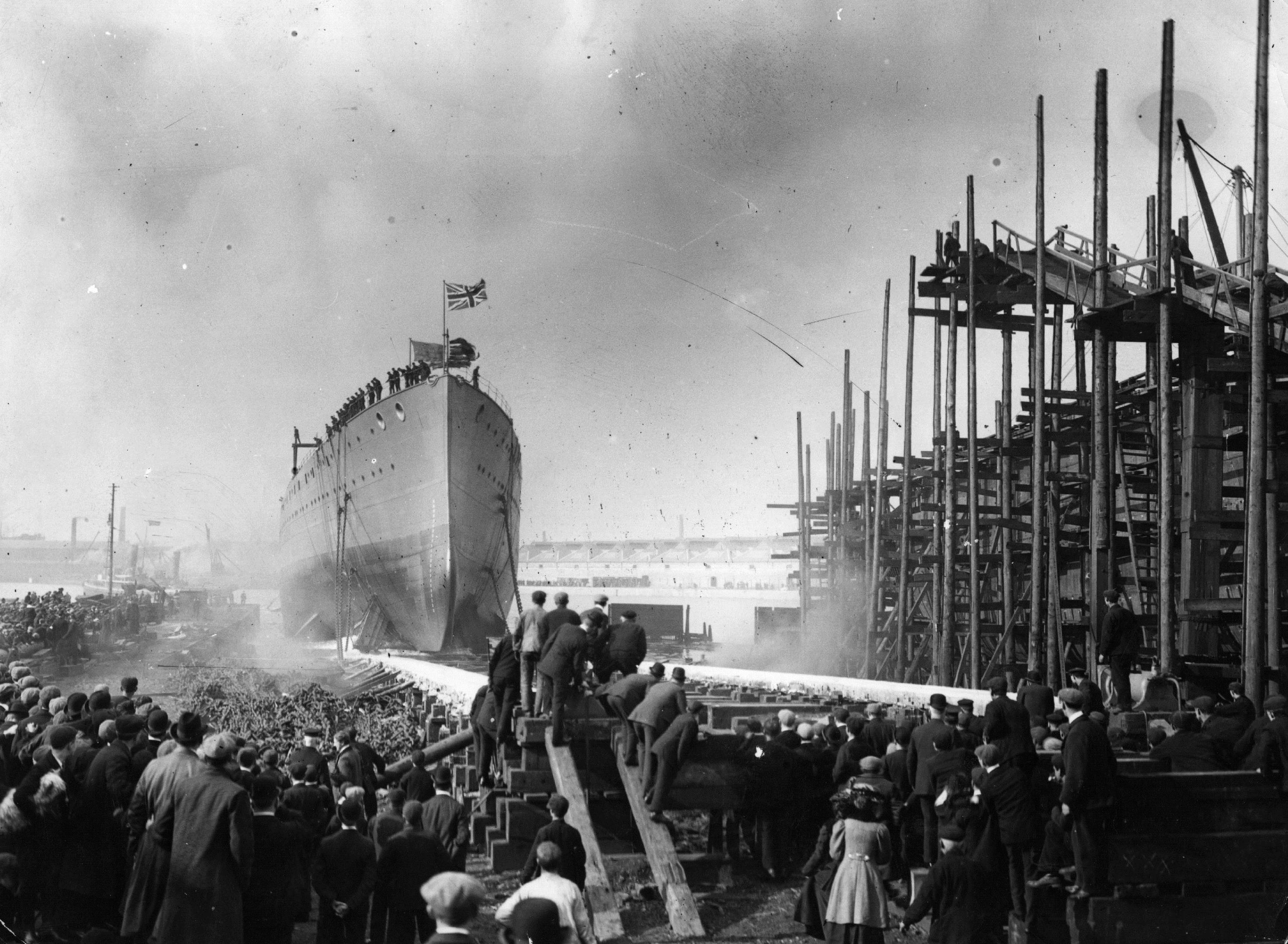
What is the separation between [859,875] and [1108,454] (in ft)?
39.9

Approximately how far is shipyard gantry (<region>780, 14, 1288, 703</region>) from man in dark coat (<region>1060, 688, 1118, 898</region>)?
6.89 meters

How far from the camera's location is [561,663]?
31.0ft

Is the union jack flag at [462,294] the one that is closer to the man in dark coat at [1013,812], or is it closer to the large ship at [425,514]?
the large ship at [425,514]

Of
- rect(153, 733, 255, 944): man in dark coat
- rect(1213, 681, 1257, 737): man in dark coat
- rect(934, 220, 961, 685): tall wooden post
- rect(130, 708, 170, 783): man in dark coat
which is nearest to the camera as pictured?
rect(153, 733, 255, 944): man in dark coat

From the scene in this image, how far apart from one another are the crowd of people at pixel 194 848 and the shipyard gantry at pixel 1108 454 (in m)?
10.6

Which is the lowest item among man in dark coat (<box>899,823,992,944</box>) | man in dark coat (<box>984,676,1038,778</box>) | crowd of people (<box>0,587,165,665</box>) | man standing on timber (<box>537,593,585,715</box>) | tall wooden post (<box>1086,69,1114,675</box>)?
crowd of people (<box>0,587,165,665</box>)

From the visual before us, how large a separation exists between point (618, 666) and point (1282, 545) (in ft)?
48.2

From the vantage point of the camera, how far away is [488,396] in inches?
1377

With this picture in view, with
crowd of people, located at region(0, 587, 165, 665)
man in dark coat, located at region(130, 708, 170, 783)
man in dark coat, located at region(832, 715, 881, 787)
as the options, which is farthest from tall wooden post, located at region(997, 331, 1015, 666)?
crowd of people, located at region(0, 587, 165, 665)

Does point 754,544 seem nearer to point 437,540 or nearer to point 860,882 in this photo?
point 437,540

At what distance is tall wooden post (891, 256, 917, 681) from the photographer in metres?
23.7

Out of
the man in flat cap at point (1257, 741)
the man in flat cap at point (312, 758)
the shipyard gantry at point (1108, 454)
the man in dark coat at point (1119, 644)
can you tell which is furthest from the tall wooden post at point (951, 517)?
the man in flat cap at point (312, 758)

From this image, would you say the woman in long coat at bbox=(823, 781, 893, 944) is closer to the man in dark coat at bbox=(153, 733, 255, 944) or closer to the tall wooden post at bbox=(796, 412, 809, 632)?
the man in dark coat at bbox=(153, 733, 255, 944)

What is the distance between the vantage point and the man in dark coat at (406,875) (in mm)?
6078
